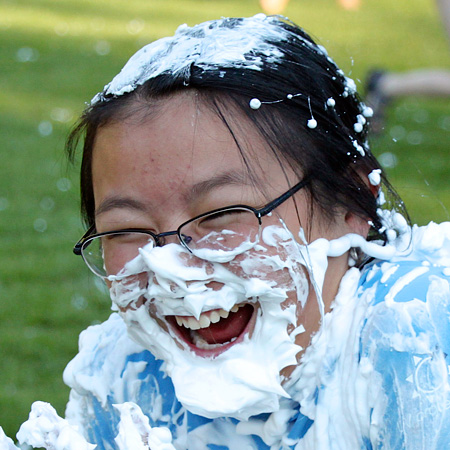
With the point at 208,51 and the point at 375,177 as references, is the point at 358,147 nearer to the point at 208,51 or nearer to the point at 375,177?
the point at 375,177

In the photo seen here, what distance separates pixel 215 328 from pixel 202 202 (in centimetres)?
26

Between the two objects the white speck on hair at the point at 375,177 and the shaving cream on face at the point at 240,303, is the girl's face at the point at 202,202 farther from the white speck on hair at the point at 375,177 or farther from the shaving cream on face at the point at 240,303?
the white speck on hair at the point at 375,177

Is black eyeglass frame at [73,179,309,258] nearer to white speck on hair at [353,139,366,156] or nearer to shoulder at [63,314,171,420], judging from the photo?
white speck on hair at [353,139,366,156]

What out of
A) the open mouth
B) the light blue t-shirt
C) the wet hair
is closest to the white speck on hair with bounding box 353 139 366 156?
the wet hair

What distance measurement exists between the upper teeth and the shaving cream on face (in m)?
0.02

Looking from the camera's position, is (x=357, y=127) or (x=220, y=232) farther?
(x=357, y=127)

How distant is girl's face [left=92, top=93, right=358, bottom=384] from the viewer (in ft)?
4.92

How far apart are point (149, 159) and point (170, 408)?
0.62 m

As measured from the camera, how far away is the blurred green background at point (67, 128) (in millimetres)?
2924

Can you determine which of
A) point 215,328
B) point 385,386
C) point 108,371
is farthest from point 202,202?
point 108,371

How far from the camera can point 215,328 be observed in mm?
1578

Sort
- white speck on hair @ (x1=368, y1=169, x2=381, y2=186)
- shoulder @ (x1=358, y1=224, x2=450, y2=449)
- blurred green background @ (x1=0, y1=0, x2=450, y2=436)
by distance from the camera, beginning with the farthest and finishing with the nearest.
Answer: 1. blurred green background @ (x1=0, y1=0, x2=450, y2=436)
2. white speck on hair @ (x1=368, y1=169, x2=381, y2=186)
3. shoulder @ (x1=358, y1=224, x2=450, y2=449)

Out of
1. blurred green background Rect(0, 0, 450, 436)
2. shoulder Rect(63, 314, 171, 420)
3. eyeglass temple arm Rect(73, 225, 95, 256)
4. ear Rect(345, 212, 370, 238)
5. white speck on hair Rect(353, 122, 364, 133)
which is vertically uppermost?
white speck on hair Rect(353, 122, 364, 133)

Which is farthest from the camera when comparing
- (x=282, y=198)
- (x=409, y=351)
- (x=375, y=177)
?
(x=375, y=177)
